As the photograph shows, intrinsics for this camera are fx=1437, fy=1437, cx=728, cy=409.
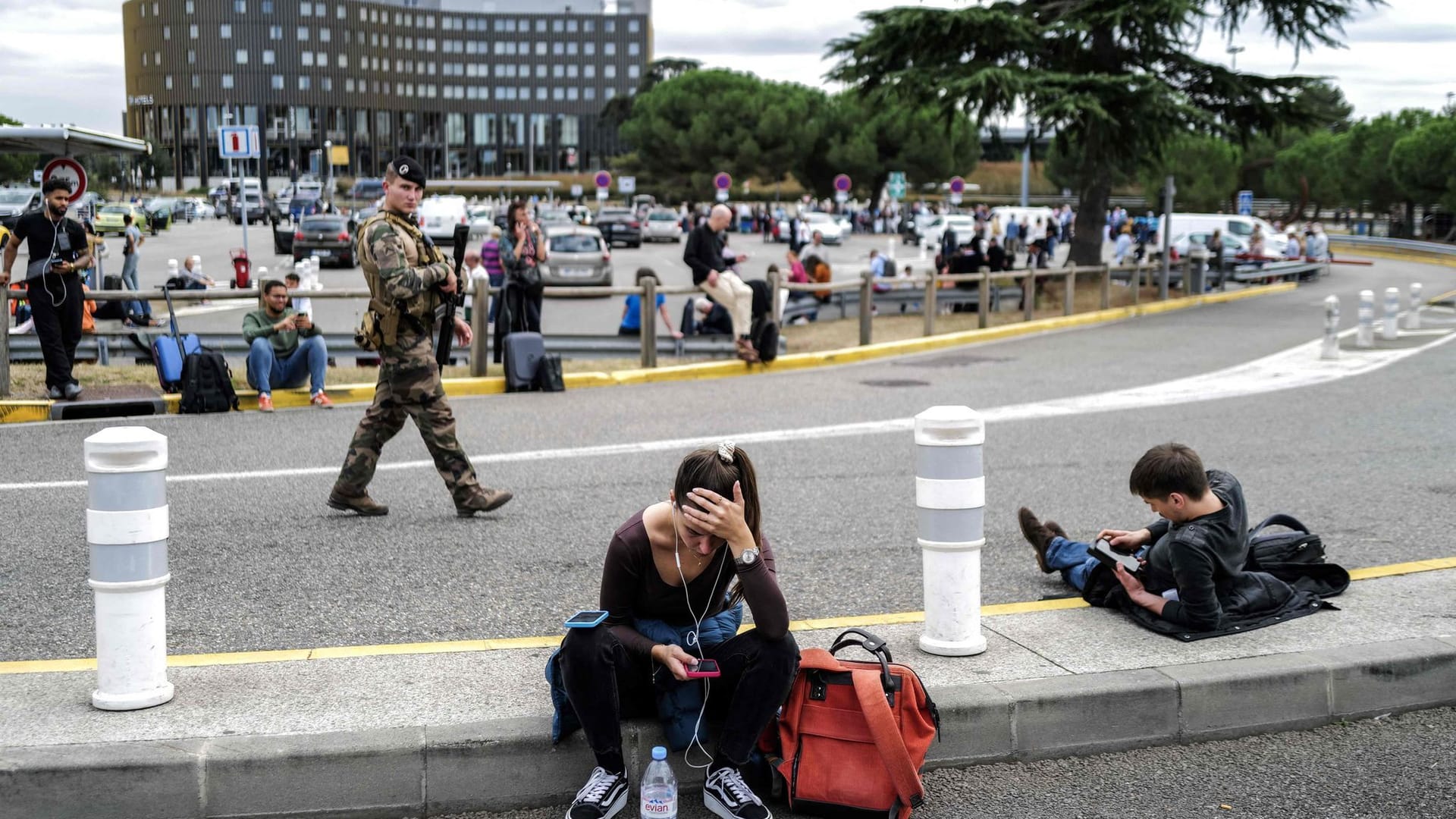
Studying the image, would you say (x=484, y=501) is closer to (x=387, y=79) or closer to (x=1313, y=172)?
(x=1313, y=172)

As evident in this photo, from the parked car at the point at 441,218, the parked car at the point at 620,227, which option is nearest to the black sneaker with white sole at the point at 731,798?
the parked car at the point at 441,218

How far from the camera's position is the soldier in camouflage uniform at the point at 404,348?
726cm

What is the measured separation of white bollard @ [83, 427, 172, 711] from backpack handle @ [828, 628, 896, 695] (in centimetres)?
209

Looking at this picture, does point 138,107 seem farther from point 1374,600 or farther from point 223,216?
point 1374,600

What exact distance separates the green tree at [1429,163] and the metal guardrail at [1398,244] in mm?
3645

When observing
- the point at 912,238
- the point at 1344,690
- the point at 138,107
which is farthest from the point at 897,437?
the point at 138,107

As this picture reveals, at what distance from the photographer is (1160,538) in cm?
548

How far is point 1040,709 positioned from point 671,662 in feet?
4.20

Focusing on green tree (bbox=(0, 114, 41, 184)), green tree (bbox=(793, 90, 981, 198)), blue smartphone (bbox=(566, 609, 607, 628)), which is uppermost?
green tree (bbox=(793, 90, 981, 198))

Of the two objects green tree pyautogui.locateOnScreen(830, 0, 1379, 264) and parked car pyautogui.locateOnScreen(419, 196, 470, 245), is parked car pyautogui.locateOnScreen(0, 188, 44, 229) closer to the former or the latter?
green tree pyautogui.locateOnScreen(830, 0, 1379, 264)

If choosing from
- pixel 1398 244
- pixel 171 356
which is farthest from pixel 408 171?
pixel 1398 244

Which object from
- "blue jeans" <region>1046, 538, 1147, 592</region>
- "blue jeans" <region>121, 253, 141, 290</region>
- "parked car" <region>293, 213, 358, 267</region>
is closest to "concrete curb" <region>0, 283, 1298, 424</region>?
"blue jeans" <region>1046, 538, 1147, 592</region>

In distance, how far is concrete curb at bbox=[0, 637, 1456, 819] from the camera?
13.3 ft

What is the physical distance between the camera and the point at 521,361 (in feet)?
45.8
